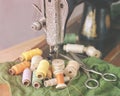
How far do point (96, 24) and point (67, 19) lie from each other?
21cm

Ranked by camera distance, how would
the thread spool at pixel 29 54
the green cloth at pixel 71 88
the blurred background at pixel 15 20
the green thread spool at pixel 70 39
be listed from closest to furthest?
the green cloth at pixel 71 88 → the thread spool at pixel 29 54 → the green thread spool at pixel 70 39 → the blurred background at pixel 15 20

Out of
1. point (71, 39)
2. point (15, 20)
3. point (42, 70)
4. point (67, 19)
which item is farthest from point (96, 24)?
point (15, 20)

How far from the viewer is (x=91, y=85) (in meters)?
0.83

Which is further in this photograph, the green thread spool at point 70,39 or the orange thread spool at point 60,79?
the green thread spool at point 70,39

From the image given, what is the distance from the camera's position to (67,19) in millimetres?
867

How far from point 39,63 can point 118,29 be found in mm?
408

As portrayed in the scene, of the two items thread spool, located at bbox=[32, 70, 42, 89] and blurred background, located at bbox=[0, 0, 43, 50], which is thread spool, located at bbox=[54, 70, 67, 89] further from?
blurred background, located at bbox=[0, 0, 43, 50]

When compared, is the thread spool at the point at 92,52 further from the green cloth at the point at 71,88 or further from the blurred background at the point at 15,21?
the blurred background at the point at 15,21

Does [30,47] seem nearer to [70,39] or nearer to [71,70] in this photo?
[70,39]

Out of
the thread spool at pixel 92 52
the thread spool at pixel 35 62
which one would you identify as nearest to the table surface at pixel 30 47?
the thread spool at pixel 92 52

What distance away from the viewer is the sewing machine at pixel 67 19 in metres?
0.86

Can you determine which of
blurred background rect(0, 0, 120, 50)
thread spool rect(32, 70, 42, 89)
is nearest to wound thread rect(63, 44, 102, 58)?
thread spool rect(32, 70, 42, 89)

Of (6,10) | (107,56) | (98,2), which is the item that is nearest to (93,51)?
(107,56)

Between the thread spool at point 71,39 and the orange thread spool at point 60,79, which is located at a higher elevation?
the thread spool at point 71,39
